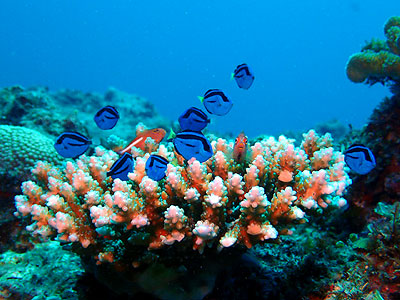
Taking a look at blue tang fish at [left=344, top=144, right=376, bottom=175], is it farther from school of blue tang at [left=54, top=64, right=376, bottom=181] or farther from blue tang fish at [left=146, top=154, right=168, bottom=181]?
blue tang fish at [left=146, top=154, right=168, bottom=181]

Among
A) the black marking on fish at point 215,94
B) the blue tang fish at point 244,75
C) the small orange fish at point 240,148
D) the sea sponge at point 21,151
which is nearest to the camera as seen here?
the small orange fish at point 240,148

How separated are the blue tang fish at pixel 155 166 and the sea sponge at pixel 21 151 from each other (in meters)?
3.85

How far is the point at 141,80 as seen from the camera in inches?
7795

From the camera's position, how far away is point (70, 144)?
3.20 metres

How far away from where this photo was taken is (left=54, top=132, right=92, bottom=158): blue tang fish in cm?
317

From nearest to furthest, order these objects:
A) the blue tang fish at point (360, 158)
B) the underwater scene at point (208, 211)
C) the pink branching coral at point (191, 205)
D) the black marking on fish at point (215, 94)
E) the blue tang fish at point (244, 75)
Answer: the pink branching coral at point (191, 205) < the underwater scene at point (208, 211) < the blue tang fish at point (360, 158) < the black marking on fish at point (215, 94) < the blue tang fish at point (244, 75)

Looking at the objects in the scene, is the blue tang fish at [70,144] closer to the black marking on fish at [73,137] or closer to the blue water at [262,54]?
the black marking on fish at [73,137]

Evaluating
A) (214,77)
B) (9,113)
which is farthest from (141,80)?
(9,113)

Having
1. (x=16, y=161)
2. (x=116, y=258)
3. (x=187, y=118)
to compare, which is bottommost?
(x=116, y=258)

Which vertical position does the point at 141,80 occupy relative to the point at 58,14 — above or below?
below

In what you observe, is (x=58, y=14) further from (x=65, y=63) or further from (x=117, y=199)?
(x=117, y=199)

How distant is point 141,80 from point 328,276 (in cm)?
20778

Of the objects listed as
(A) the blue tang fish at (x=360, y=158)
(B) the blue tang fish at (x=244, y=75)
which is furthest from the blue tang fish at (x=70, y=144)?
(A) the blue tang fish at (x=360, y=158)

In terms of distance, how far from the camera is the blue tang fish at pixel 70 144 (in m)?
3.17
